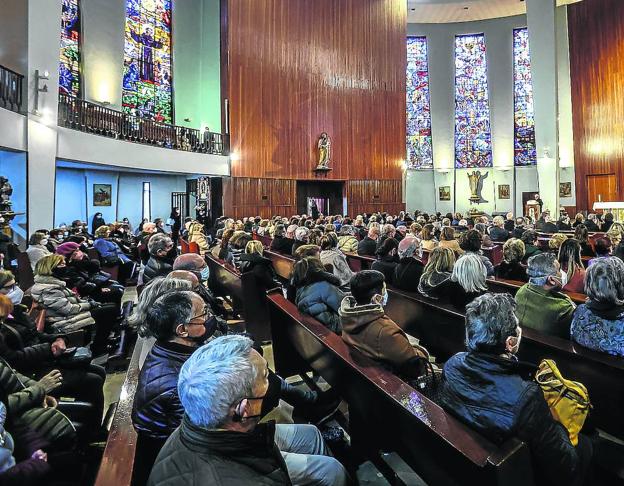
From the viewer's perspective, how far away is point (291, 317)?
9.95 ft

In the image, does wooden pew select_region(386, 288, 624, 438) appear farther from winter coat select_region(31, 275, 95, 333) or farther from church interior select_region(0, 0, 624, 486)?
winter coat select_region(31, 275, 95, 333)

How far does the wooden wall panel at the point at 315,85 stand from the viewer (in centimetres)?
1474

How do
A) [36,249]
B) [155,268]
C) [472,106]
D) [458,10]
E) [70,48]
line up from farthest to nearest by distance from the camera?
[472,106]
[458,10]
[70,48]
[36,249]
[155,268]

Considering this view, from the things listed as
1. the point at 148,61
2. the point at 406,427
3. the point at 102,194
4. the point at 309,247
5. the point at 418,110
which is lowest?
the point at 406,427

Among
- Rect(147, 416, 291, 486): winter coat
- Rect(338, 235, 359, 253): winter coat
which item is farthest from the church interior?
Rect(338, 235, 359, 253): winter coat

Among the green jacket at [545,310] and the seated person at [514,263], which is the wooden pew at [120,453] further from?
the seated person at [514,263]

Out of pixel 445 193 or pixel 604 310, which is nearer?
pixel 604 310

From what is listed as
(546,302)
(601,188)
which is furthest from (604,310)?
(601,188)

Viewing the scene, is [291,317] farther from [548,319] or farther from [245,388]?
[245,388]

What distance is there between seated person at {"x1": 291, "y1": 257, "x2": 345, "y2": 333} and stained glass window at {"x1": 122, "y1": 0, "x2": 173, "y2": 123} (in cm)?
1244

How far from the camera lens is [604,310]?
217 centimetres

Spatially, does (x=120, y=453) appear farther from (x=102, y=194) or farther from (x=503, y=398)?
(x=102, y=194)

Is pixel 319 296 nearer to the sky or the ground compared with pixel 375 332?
nearer to the sky

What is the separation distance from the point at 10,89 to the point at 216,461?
27.4 ft
